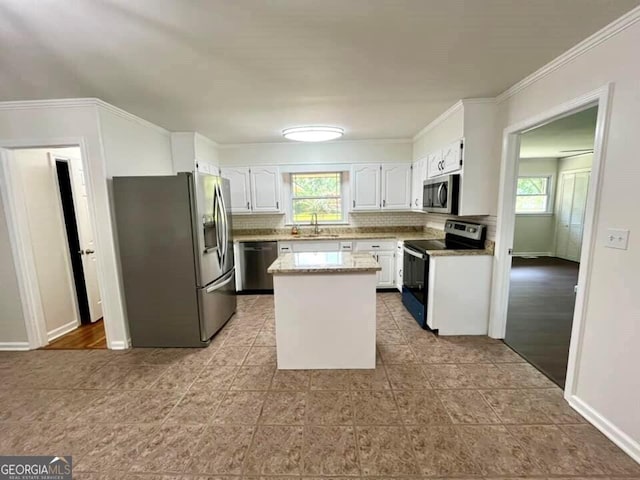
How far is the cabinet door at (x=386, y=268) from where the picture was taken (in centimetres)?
447

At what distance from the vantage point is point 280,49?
6.06 ft

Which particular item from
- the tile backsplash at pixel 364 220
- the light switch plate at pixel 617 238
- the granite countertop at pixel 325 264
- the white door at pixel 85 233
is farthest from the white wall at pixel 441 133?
the white door at pixel 85 233

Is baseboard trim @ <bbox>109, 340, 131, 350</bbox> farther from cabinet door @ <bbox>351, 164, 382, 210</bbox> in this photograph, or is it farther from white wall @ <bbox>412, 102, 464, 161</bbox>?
white wall @ <bbox>412, 102, 464, 161</bbox>

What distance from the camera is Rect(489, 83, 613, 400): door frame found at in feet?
5.82

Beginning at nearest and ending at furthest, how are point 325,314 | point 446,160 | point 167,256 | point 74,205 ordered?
point 325,314
point 167,256
point 446,160
point 74,205

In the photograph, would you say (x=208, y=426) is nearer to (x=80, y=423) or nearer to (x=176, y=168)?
(x=80, y=423)

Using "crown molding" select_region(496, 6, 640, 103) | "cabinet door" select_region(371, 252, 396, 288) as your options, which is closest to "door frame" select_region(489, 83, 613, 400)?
"crown molding" select_region(496, 6, 640, 103)

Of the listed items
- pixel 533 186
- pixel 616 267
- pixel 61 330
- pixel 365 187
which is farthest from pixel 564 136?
pixel 61 330

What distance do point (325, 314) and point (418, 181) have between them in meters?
2.81

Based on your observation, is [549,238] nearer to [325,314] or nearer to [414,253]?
[414,253]

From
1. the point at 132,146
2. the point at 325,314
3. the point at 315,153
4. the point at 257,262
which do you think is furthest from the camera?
the point at 315,153

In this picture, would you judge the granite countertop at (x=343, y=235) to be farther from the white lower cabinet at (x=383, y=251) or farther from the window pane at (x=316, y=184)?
the window pane at (x=316, y=184)

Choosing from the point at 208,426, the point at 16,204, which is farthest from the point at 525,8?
the point at 16,204

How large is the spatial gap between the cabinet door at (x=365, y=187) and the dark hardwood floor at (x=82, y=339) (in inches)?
151
